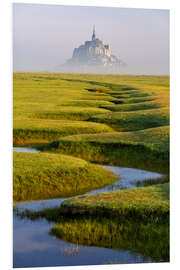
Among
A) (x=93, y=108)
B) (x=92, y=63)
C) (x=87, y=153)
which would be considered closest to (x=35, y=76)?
(x=92, y=63)

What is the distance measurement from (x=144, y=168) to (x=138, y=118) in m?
2.97

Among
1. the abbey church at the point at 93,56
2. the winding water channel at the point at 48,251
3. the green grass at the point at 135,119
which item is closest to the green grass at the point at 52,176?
the winding water channel at the point at 48,251

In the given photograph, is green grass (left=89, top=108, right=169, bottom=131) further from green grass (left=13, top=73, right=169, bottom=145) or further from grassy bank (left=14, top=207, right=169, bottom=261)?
grassy bank (left=14, top=207, right=169, bottom=261)

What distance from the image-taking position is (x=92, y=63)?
1052cm

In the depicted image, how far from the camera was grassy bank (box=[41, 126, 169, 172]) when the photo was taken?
11.7m

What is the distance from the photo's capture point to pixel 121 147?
12.7 meters

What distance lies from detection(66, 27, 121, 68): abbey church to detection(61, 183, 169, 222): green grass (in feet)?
10.8

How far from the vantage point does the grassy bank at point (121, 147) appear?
1170 centimetres

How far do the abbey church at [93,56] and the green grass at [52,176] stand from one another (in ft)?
8.34

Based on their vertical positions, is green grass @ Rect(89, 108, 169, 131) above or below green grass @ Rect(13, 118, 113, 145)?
above

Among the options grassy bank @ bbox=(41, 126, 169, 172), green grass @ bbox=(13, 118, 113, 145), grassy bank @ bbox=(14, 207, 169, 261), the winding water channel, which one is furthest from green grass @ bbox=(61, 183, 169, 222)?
green grass @ bbox=(13, 118, 113, 145)

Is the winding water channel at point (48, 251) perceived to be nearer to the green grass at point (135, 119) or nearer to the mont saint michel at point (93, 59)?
the mont saint michel at point (93, 59)
